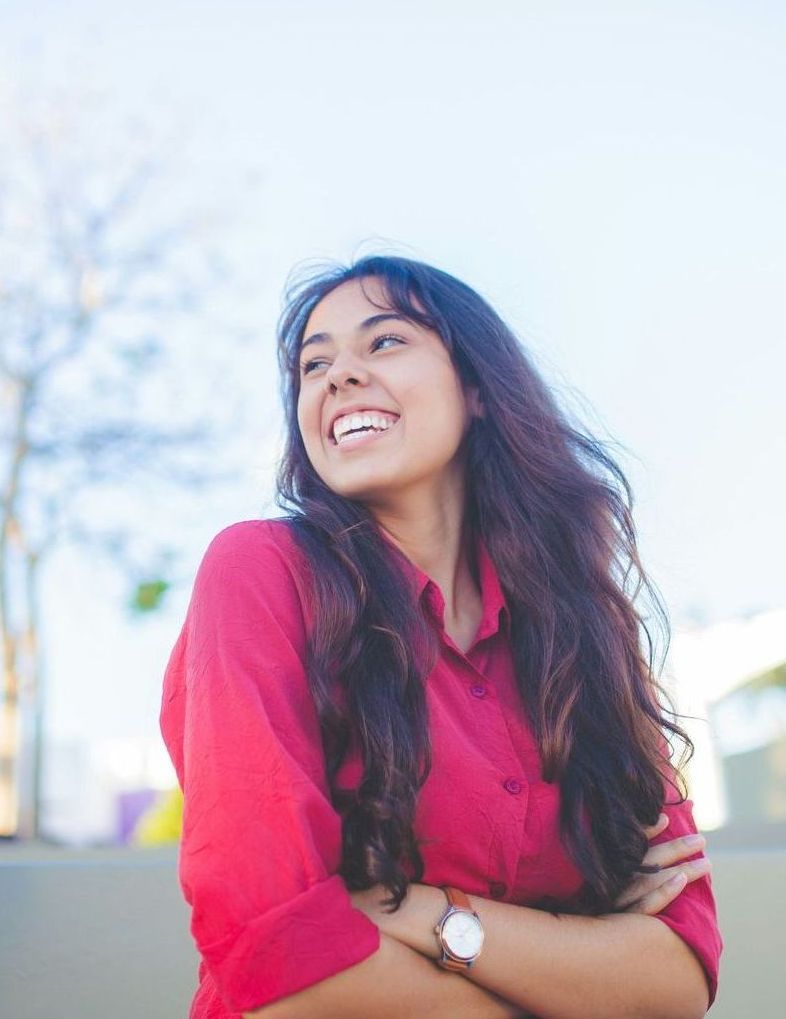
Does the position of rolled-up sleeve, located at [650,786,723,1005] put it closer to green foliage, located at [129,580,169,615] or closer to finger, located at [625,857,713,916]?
finger, located at [625,857,713,916]

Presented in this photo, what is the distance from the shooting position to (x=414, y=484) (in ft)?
6.19

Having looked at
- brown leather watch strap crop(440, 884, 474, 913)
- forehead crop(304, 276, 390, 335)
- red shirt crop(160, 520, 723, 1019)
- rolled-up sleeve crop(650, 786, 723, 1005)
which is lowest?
rolled-up sleeve crop(650, 786, 723, 1005)

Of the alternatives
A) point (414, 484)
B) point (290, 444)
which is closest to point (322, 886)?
point (414, 484)

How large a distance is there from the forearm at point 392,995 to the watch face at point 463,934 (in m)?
0.03

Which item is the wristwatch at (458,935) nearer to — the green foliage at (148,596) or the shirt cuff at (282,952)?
the shirt cuff at (282,952)

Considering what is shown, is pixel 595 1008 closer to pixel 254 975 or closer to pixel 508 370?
pixel 254 975

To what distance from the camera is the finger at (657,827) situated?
1.68 meters

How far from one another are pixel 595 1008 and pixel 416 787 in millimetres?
375

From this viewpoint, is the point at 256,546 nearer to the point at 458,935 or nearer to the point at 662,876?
the point at 458,935

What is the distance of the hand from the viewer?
1.58m

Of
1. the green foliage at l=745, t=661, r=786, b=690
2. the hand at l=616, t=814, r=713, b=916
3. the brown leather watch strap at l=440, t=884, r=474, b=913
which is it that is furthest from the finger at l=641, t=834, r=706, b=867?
the green foliage at l=745, t=661, r=786, b=690

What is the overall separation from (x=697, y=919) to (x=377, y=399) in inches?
37.0

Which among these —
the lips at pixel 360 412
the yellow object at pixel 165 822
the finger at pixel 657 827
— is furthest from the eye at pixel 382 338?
the yellow object at pixel 165 822

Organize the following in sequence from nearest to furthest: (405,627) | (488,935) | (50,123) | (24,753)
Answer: (488,935)
(405,627)
(24,753)
(50,123)
